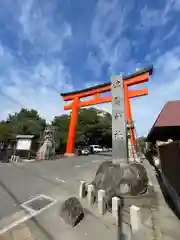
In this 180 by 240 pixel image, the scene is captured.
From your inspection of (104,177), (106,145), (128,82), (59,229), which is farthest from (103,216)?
(106,145)

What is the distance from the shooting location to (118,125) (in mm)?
8266

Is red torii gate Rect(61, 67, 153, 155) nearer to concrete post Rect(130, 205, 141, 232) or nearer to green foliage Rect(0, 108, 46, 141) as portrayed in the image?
green foliage Rect(0, 108, 46, 141)

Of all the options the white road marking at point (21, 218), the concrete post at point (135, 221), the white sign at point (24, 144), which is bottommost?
the white road marking at point (21, 218)

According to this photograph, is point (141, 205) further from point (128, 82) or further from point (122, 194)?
point (128, 82)

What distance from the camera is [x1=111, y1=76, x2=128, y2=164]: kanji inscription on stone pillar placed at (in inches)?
307

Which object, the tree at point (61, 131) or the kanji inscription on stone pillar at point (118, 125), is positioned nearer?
the kanji inscription on stone pillar at point (118, 125)

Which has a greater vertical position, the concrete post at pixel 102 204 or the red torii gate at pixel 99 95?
the red torii gate at pixel 99 95

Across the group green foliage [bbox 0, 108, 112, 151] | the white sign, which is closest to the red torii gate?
the white sign

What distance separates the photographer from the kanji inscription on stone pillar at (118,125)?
7805 mm

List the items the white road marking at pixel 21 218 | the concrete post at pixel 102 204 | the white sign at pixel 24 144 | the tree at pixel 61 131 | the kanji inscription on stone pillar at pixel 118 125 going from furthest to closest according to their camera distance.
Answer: the tree at pixel 61 131, the white sign at pixel 24 144, the kanji inscription on stone pillar at pixel 118 125, the concrete post at pixel 102 204, the white road marking at pixel 21 218

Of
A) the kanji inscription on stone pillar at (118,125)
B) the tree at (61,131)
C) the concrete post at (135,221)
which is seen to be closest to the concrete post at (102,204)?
the concrete post at (135,221)

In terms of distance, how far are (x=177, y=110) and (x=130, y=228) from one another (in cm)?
337

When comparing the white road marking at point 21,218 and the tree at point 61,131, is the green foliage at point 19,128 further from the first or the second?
the white road marking at point 21,218

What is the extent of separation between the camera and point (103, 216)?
4992 mm
